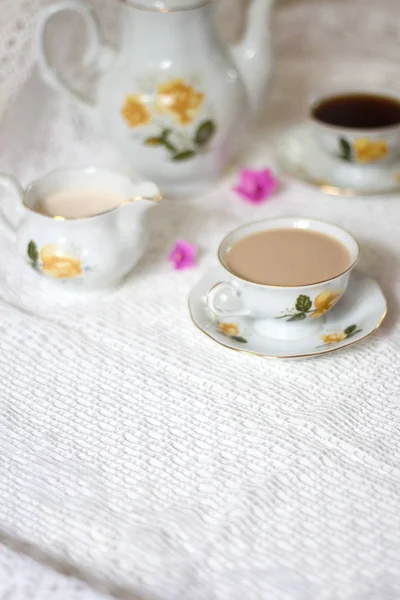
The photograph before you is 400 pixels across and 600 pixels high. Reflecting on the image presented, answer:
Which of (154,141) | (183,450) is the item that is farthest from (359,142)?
(183,450)

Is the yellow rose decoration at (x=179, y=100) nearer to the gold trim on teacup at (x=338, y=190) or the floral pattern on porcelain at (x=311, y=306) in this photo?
the gold trim on teacup at (x=338, y=190)

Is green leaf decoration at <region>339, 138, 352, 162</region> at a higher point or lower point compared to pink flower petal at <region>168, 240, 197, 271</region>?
higher

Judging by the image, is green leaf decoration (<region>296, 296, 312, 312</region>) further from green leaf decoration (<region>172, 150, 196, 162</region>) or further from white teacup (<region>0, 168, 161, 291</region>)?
A: green leaf decoration (<region>172, 150, 196, 162</region>)

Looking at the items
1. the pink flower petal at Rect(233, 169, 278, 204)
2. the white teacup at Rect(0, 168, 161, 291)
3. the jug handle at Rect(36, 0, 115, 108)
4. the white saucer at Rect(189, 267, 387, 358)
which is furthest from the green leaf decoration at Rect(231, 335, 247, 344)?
the jug handle at Rect(36, 0, 115, 108)

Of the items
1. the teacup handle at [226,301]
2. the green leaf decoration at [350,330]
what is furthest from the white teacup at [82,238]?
the green leaf decoration at [350,330]

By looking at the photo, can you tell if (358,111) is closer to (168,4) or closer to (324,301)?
(168,4)

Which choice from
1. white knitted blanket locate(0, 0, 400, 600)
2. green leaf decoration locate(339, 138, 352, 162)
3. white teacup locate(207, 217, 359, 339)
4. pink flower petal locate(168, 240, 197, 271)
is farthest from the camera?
green leaf decoration locate(339, 138, 352, 162)

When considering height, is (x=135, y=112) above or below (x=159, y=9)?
below

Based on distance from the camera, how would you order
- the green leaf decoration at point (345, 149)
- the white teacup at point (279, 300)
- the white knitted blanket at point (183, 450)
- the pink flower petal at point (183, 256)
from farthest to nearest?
the green leaf decoration at point (345, 149) < the pink flower petal at point (183, 256) < the white teacup at point (279, 300) < the white knitted blanket at point (183, 450)
